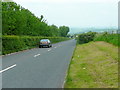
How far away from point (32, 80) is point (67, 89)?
209 cm

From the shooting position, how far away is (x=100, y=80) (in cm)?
855

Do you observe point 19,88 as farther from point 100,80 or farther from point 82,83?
point 100,80

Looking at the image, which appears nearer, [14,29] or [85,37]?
[14,29]

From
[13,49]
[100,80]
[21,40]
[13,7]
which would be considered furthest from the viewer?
[13,7]

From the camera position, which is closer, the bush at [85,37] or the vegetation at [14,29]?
the vegetation at [14,29]

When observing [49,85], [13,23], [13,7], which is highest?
[13,7]

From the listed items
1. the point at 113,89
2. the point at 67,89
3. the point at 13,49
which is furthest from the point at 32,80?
the point at 13,49

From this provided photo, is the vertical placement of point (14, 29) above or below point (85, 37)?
above

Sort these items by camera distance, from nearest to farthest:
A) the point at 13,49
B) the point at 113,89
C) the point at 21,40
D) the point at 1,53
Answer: the point at 113,89, the point at 1,53, the point at 13,49, the point at 21,40

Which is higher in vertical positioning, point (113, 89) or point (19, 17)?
point (19, 17)

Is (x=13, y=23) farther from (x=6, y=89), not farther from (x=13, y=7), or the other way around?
(x=6, y=89)

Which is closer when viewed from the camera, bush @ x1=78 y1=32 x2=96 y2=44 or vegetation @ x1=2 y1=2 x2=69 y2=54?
vegetation @ x1=2 y1=2 x2=69 y2=54

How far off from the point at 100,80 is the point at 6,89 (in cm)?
359

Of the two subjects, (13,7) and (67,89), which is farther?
(13,7)
